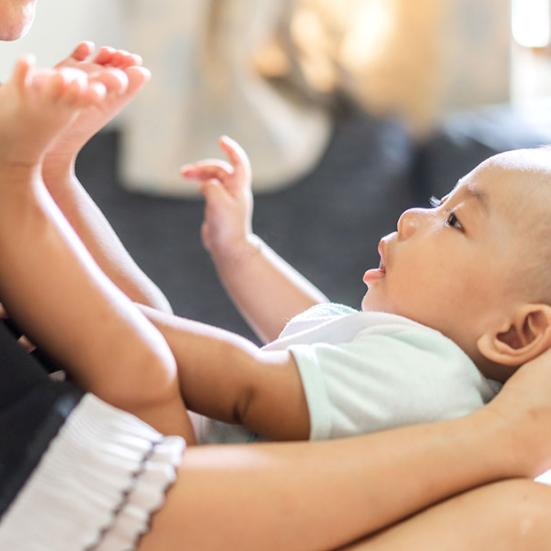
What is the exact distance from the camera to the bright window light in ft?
9.33

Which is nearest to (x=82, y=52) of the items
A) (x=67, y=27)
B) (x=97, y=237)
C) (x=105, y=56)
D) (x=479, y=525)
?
(x=105, y=56)

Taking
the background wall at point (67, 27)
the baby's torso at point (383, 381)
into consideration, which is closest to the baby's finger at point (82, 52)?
the baby's torso at point (383, 381)

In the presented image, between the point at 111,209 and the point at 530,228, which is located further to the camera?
the point at 111,209

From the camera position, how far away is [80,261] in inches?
30.0

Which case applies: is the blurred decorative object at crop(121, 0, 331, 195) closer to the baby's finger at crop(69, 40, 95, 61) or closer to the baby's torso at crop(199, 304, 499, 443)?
the baby's finger at crop(69, 40, 95, 61)

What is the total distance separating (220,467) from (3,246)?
22cm

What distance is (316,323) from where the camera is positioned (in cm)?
102

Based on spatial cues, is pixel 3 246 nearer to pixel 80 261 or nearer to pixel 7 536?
pixel 80 261

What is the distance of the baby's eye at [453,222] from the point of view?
982 millimetres

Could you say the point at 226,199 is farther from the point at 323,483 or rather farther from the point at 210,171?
the point at 323,483

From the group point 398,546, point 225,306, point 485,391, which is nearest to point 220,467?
point 398,546

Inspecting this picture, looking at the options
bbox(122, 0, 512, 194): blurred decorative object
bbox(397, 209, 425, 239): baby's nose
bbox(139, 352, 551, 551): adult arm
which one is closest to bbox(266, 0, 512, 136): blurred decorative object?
bbox(122, 0, 512, 194): blurred decorative object

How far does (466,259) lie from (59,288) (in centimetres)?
39

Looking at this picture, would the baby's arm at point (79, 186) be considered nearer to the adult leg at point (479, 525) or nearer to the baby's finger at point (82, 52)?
the baby's finger at point (82, 52)
